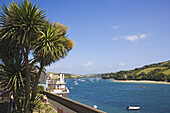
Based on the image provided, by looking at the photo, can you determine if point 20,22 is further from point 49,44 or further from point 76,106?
point 76,106

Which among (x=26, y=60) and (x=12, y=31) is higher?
(x=12, y=31)

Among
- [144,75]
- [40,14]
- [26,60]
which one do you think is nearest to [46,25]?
[40,14]

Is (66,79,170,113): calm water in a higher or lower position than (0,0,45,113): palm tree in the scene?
lower

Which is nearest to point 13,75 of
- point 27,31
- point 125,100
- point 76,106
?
point 27,31

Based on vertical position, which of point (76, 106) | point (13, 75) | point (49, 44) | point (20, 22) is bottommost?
point (76, 106)

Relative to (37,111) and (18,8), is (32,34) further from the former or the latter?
(37,111)

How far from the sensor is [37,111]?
48.9 feet

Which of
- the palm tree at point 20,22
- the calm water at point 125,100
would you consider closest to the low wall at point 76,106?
the palm tree at point 20,22

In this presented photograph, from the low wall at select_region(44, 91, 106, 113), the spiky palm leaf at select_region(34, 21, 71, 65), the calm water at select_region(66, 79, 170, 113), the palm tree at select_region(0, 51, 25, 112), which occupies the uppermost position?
the spiky palm leaf at select_region(34, 21, 71, 65)

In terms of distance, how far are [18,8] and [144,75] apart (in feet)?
655

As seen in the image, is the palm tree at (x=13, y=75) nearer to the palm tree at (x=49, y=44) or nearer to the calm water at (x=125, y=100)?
the palm tree at (x=49, y=44)

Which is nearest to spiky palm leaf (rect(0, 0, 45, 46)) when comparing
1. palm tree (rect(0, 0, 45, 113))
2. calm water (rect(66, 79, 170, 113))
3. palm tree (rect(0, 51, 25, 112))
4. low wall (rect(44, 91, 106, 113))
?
palm tree (rect(0, 0, 45, 113))

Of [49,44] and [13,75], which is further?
[49,44]

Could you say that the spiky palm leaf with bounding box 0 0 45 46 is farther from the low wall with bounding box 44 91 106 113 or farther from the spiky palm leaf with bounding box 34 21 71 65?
the low wall with bounding box 44 91 106 113
